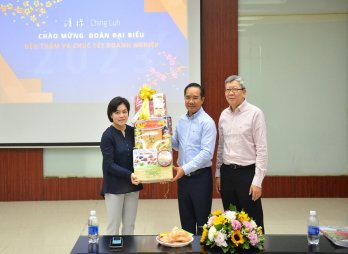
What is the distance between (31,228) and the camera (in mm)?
4227

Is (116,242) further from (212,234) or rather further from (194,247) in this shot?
(212,234)

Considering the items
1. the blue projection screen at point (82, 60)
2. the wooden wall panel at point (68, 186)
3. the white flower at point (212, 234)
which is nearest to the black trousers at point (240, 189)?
the white flower at point (212, 234)

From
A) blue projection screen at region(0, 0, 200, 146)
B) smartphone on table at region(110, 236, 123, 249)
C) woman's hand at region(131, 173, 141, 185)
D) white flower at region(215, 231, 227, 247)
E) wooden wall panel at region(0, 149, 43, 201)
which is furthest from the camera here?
wooden wall panel at region(0, 149, 43, 201)

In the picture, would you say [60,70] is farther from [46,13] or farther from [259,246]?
[259,246]

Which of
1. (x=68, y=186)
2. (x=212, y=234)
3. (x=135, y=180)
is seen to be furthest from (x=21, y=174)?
(x=212, y=234)

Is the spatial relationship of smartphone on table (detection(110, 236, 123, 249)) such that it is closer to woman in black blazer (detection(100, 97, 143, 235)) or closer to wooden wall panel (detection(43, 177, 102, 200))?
woman in black blazer (detection(100, 97, 143, 235))

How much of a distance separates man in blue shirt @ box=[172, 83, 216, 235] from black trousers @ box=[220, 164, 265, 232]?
0.12m

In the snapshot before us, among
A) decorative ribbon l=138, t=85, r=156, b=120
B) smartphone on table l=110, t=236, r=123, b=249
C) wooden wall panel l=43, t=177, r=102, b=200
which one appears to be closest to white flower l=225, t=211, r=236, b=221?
smartphone on table l=110, t=236, r=123, b=249

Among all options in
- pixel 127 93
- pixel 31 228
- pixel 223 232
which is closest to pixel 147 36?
pixel 127 93

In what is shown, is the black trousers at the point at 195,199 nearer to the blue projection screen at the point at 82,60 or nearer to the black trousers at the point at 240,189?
the black trousers at the point at 240,189

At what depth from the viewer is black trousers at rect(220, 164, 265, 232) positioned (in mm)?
2924

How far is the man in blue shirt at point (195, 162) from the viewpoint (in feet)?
9.59

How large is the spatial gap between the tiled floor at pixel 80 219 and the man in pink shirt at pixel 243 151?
1.33 meters

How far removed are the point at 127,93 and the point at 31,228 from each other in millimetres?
1918
